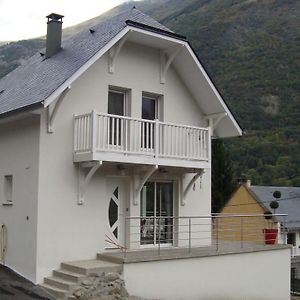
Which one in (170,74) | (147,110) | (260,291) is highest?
(170,74)

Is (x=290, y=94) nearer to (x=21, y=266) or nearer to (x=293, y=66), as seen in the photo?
(x=293, y=66)

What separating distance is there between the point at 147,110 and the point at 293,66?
73679mm

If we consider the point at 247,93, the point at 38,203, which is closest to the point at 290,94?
the point at 247,93

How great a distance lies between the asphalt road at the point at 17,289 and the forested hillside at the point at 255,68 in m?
46.4

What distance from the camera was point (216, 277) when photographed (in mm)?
16312

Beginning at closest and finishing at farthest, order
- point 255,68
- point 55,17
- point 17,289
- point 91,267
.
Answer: point 91,267
point 17,289
point 55,17
point 255,68

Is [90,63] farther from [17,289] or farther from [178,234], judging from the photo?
[178,234]

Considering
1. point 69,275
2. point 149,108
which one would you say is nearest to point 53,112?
point 149,108

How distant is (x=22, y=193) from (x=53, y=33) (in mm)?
5664

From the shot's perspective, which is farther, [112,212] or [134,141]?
[112,212]

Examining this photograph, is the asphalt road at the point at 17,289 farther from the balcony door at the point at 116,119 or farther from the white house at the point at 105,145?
the balcony door at the point at 116,119

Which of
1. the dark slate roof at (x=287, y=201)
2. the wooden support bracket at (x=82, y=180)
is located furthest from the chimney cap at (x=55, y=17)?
the dark slate roof at (x=287, y=201)

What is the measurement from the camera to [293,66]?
87.2 metres

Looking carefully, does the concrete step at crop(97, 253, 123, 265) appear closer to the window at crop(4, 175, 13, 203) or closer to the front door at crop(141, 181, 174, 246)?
the front door at crop(141, 181, 174, 246)
